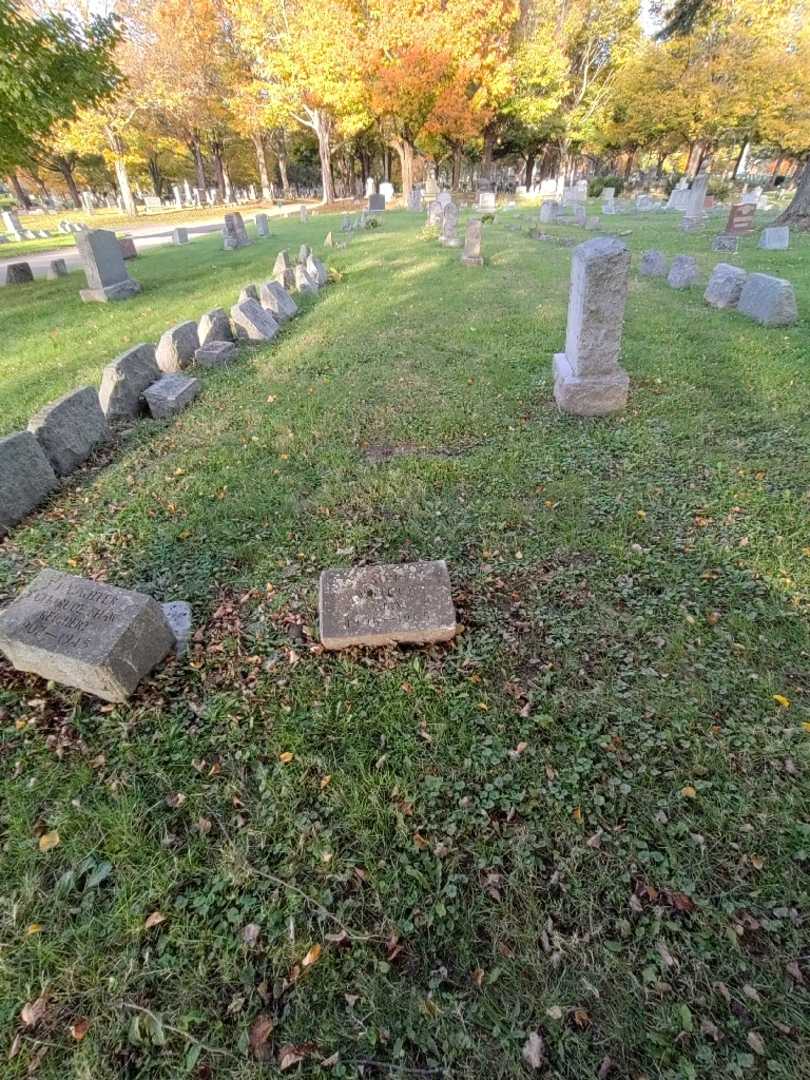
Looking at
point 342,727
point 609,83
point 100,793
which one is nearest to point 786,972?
point 342,727

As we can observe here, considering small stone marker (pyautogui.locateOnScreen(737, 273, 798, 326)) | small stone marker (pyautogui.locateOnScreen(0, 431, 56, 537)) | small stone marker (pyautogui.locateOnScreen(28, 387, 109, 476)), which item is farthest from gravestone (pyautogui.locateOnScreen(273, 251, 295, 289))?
small stone marker (pyautogui.locateOnScreen(737, 273, 798, 326))

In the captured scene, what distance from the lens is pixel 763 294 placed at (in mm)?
7996

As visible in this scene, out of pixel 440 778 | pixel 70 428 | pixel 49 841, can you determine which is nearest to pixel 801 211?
pixel 70 428

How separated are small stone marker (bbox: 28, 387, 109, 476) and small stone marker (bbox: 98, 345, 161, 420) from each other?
52 centimetres

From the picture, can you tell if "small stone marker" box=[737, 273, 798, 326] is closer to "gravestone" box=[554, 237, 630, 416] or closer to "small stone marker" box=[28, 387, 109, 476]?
"gravestone" box=[554, 237, 630, 416]

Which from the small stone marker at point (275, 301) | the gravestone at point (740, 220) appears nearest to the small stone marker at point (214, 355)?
the small stone marker at point (275, 301)

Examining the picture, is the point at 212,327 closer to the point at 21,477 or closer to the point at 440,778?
the point at 21,477

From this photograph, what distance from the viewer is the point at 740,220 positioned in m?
15.8

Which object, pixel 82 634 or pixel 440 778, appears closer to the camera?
pixel 440 778

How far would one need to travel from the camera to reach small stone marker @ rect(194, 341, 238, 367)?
7.57m

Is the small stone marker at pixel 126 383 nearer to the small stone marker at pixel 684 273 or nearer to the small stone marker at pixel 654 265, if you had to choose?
the small stone marker at pixel 684 273

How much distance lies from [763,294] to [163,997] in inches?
404

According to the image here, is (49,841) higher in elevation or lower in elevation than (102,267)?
lower

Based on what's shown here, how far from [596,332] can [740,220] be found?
49.8 feet
